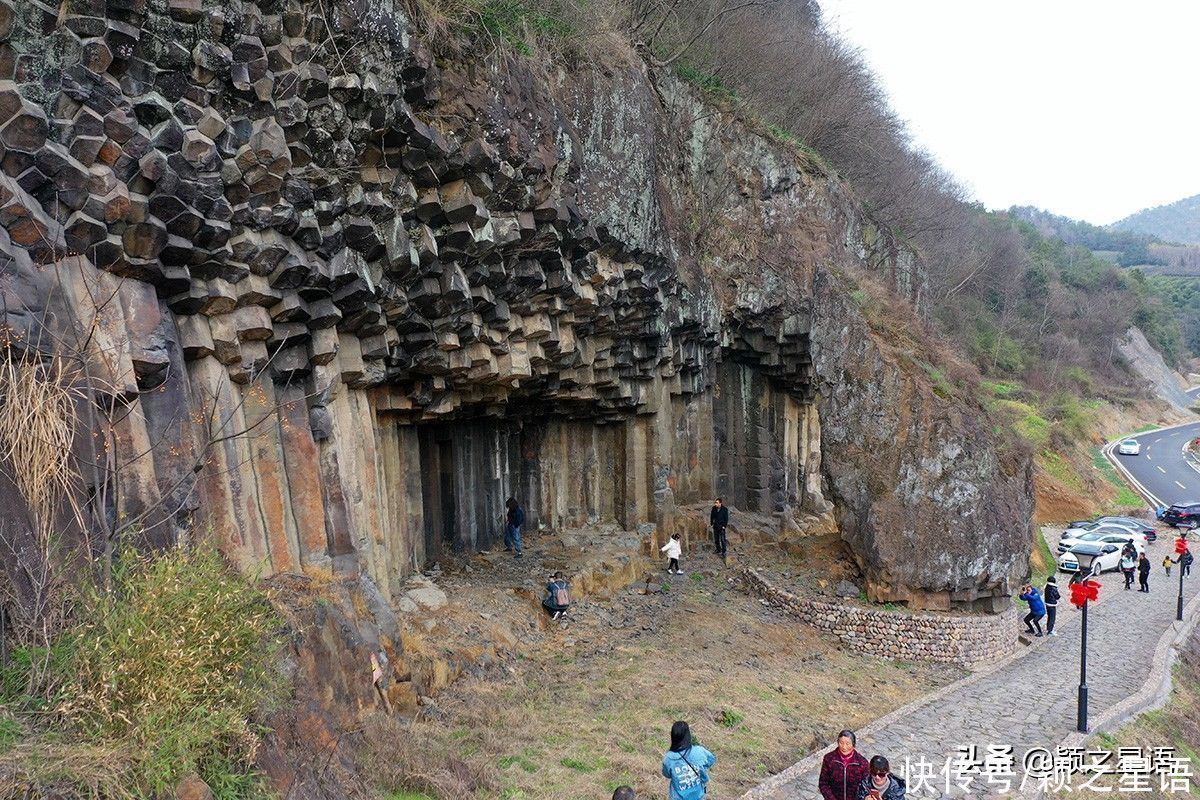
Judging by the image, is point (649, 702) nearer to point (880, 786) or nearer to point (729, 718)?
point (729, 718)

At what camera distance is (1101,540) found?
90.6 feet

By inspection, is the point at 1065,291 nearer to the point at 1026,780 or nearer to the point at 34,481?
the point at 1026,780

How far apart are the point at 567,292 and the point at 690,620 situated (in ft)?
22.8

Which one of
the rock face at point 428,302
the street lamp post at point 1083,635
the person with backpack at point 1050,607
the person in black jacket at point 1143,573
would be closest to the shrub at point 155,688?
the rock face at point 428,302

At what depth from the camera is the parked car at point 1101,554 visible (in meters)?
25.9

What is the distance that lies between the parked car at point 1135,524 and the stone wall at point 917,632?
16.2m

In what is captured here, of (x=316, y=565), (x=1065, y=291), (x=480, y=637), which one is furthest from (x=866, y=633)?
(x=1065, y=291)

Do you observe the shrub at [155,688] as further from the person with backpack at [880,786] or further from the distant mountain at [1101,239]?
the distant mountain at [1101,239]

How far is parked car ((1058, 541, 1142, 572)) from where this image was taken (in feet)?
85.1

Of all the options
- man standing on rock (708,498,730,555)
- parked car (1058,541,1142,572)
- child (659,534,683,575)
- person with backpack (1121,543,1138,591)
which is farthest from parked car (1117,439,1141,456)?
child (659,534,683,575)

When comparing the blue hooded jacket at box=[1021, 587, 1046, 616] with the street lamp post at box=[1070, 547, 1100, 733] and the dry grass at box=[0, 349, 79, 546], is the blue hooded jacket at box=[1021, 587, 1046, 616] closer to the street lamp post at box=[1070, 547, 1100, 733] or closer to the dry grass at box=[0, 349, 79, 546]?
the street lamp post at box=[1070, 547, 1100, 733]

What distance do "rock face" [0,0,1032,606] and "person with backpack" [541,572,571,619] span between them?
2.62 meters

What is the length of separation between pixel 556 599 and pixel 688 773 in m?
8.32

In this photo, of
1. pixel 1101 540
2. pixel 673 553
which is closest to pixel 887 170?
pixel 1101 540
